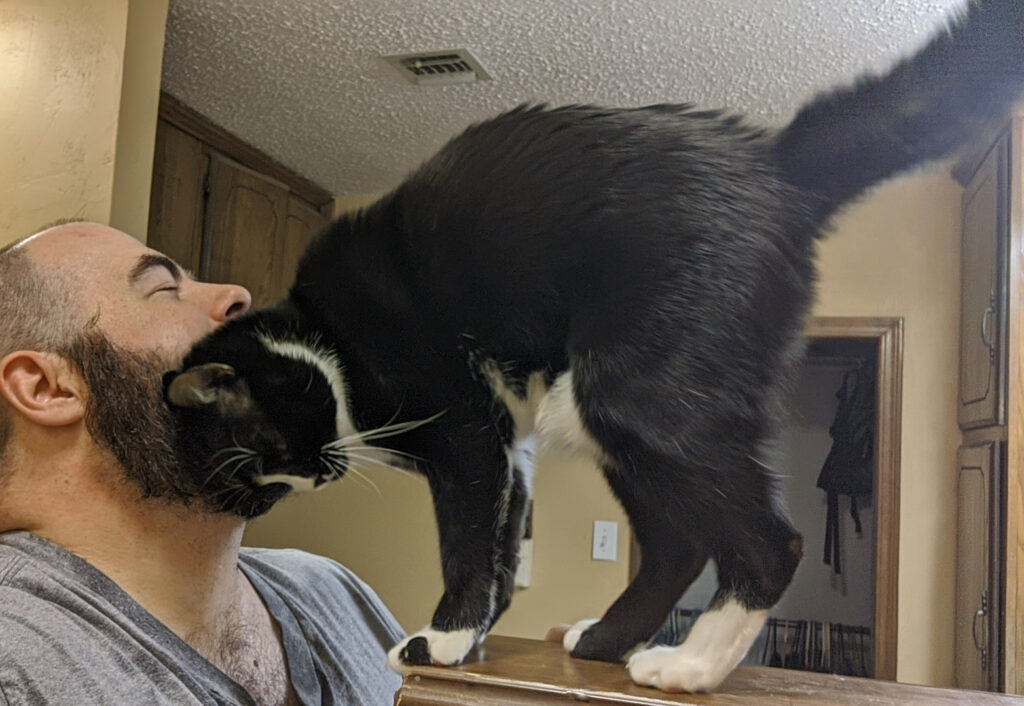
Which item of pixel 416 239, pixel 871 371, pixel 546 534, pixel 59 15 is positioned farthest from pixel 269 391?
pixel 59 15

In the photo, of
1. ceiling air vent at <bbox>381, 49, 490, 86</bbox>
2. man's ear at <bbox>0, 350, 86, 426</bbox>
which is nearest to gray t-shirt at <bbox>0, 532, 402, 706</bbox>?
man's ear at <bbox>0, 350, 86, 426</bbox>

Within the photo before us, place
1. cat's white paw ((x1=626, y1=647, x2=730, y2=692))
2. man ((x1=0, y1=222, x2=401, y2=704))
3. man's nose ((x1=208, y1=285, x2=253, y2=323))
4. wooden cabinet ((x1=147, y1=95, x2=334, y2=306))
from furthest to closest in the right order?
1. wooden cabinet ((x1=147, y1=95, x2=334, y2=306))
2. man's nose ((x1=208, y1=285, x2=253, y2=323))
3. man ((x1=0, y1=222, x2=401, y2=704))
4. cat's white paw ((x1=626, y1=647, x2=730, y2=692))

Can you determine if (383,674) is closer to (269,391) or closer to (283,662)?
(283,662)

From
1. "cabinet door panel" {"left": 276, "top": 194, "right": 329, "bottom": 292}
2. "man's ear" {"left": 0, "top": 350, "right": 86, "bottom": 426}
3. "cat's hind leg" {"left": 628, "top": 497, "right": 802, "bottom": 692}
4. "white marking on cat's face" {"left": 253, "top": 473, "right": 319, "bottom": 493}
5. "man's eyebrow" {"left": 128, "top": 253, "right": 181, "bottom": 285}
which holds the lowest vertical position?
"cat's hind leg" {"left": 628, "top": 497, "right": 802, "bottom": 692}

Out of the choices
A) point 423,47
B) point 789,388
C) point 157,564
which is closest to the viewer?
point 789,388

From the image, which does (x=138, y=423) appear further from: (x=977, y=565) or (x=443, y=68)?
(x=977, y=565)

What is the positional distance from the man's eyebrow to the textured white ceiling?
0.18 metres

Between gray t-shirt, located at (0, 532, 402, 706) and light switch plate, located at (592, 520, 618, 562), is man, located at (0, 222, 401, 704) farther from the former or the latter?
light switch plate, located at (592, 520, 618, 562)

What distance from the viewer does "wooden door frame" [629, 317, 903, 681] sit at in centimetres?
78

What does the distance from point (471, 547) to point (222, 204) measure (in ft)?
1.80

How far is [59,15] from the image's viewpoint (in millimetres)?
1139

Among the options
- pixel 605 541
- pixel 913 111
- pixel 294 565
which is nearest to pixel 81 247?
pixel 294 565

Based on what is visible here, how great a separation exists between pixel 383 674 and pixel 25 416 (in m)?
0.45

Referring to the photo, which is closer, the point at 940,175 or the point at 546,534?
the point at 940,175
